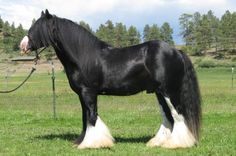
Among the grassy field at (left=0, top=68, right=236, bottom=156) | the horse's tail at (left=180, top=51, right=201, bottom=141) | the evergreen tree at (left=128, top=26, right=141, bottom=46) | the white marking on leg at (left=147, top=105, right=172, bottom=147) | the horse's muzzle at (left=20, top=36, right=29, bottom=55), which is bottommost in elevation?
the grassy field at (left=0, top=68, right=236, bottom=156)

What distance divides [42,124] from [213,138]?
5645mm

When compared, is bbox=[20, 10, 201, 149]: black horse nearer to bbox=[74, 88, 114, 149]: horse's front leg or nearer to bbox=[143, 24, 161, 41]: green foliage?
bbox=[74, 88, 114, 149]: horse's front leg

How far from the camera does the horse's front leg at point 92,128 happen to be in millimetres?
8539

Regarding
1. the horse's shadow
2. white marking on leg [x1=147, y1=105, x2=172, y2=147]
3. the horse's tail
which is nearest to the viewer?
the horse's tail

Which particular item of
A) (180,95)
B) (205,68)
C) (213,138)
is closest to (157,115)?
(213,138)

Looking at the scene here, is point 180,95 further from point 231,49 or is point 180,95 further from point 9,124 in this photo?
point 231,49

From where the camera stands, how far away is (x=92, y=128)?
28.3ft

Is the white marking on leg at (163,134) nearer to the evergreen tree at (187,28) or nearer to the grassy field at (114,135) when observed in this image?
the grassy field at (114,135)

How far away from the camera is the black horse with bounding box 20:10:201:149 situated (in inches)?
339

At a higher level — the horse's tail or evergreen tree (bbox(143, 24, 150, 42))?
evergreen tree (bbox(143, 24, 150, 42))

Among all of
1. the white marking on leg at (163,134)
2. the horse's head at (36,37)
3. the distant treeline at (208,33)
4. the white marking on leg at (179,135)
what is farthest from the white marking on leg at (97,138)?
the distant treeline at (208,33)

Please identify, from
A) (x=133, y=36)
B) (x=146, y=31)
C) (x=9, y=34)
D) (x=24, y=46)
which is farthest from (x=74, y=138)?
(x=9, y=34)

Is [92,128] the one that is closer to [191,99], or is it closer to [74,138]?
[74,138]

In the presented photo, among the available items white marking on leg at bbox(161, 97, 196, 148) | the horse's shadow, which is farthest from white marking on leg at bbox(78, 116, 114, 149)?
white marking on leg at bbox(161, 97, 196, 148)
